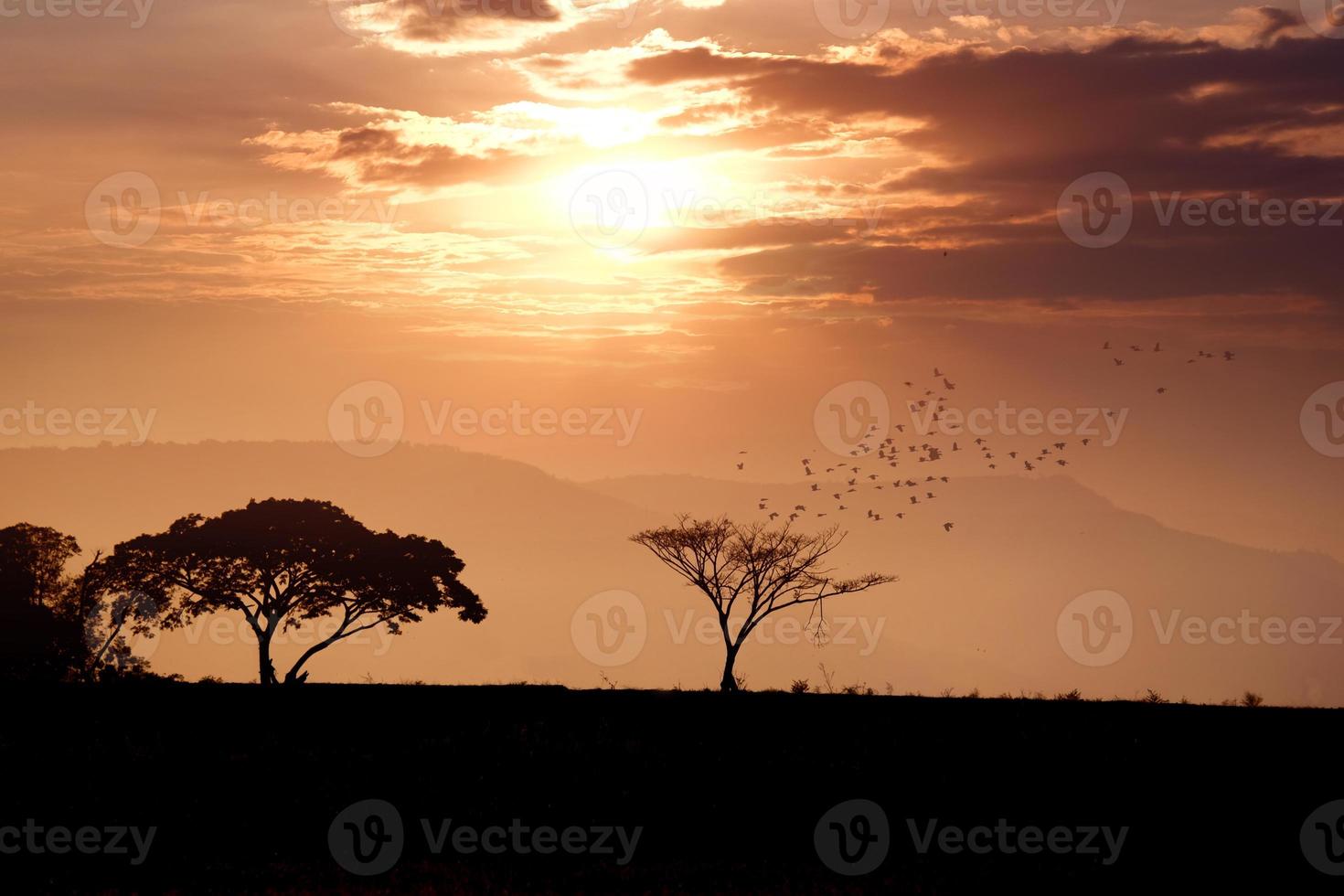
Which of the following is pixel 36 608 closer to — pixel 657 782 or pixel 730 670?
pixel 730 670

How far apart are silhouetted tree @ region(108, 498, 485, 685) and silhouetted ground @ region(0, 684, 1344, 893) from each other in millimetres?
25271

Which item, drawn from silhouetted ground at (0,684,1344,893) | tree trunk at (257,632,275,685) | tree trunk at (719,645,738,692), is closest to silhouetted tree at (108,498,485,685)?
tree trunk at (257,632,275,685)

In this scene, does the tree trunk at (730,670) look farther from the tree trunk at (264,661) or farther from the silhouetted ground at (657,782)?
the tree trunk at (264,661)

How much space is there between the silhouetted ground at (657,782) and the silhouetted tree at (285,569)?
25271 millimetres

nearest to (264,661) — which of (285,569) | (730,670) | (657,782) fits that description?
(285,569)

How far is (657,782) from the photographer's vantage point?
3666 cm

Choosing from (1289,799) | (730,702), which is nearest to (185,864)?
(730,702)

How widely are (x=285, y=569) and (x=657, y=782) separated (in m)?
38.1

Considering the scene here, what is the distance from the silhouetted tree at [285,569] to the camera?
226ft

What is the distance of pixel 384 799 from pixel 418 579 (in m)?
35.1

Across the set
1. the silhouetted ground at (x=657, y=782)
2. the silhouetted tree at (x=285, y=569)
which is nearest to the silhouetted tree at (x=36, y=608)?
the silhouetted tree at (x=285, y=569)

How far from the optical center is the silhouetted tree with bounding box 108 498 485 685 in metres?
68.8

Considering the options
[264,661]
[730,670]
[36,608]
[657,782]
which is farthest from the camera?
[36,608]

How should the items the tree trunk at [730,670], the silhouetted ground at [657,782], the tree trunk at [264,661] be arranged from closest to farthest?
the silhouetted ground at [657,782]
the tree trunk at [730,670]
the tree trunk at [264,661]
